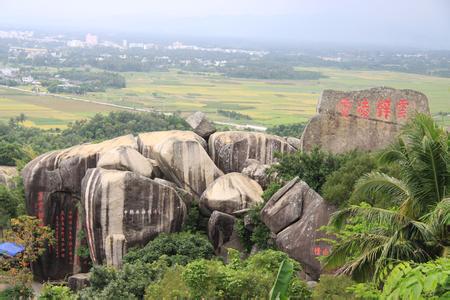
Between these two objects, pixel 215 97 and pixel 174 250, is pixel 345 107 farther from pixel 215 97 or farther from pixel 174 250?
pixel 215 97

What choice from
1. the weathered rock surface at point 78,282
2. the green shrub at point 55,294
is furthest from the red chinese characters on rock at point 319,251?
the weathered rock surface at point 78,282

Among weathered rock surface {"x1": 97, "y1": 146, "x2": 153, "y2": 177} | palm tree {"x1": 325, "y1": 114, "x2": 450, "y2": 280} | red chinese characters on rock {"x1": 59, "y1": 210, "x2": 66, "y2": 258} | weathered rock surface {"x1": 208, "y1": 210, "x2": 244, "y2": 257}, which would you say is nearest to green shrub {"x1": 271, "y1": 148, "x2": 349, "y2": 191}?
weathered rock surface {"x1": 208, "y1": 210, "x2": 244, "y2": 257}

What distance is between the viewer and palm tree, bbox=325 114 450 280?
295 inches

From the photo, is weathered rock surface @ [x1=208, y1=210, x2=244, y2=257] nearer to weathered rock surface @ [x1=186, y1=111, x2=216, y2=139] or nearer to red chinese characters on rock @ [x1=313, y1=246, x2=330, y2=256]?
red chinese characters on rock @ [x1=313, y1=246, x2=330, y2=256]

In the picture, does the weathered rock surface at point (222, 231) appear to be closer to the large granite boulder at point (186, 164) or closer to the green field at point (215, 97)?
the large granite boulder at point (186, 164)

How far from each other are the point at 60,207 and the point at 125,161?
1934 mm

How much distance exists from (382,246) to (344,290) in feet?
2.45

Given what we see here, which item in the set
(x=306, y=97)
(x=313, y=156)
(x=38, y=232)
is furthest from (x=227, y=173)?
(x=306, y=97)

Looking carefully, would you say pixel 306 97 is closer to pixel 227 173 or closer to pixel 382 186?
pixel 227 173

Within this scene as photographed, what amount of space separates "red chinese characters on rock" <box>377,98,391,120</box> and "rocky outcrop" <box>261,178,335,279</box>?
3449mm

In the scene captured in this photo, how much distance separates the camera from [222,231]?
14.9 m

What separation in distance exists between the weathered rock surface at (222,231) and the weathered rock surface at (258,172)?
4.27 feet

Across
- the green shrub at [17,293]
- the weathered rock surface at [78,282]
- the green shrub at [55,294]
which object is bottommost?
the green shrub at [17,293]

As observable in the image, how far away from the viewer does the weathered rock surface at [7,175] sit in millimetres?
19312
